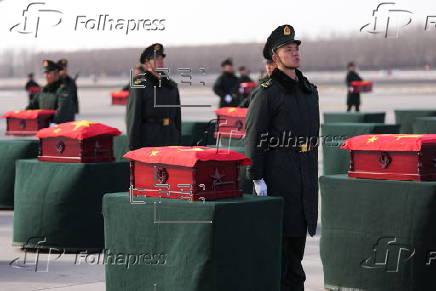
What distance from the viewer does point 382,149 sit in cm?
795

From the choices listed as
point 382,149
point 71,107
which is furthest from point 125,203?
point 71,107

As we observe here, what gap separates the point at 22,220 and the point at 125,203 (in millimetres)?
3633

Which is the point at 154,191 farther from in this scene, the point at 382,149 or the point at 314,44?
the point at 314,44

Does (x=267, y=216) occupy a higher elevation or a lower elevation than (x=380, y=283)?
higher

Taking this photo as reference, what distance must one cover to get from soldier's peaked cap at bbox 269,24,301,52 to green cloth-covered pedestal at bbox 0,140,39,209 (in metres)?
6.53

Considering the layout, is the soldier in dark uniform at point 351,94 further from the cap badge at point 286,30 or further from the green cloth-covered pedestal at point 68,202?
the cap badge at point 286,30

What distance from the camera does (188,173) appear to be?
21.9 ft

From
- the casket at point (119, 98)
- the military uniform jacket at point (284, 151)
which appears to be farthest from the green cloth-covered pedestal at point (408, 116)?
the casket at point (119, 98)

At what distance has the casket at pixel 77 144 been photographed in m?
10.1

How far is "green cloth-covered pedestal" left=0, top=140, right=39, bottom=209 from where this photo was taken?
1326 cm

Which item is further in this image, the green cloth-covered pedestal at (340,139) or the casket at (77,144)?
the green cloth-covered pedestal at (340,139)

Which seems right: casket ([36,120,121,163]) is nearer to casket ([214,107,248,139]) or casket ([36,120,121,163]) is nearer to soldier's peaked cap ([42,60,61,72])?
soldier's peaked cap ([42,60,61,72])

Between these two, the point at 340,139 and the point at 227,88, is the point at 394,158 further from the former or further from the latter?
the point at 227,88

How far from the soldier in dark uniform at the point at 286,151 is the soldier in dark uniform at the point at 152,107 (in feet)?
10.9
